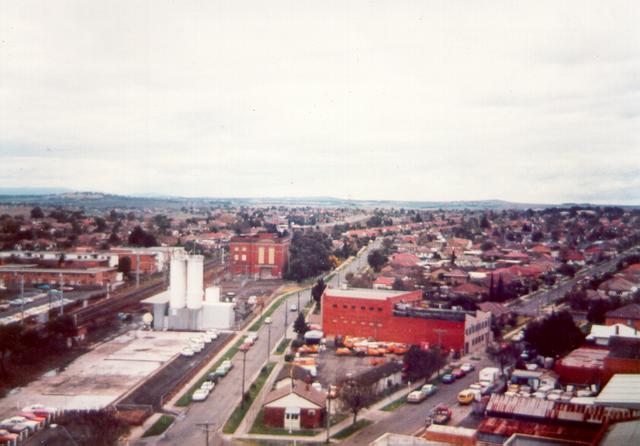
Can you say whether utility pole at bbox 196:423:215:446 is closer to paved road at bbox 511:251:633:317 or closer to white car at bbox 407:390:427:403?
white car at bbox 407:390:427:403

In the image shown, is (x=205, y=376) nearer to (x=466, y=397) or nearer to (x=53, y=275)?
(x=466, y=397)

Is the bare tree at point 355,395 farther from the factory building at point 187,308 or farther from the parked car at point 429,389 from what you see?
the factory building at point 187,308

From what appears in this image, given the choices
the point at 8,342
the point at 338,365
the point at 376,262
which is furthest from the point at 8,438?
the point at 376,262

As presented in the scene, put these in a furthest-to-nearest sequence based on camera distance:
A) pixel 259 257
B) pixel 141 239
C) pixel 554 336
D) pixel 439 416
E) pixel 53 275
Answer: pixel 141 239 < pixel 259 257 < pixel 53 275 < pixel 554 336 < pixel 439 416

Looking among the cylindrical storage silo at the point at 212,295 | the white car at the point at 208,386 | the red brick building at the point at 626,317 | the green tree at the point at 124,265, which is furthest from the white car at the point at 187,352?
the red brick building at the point at 626,317

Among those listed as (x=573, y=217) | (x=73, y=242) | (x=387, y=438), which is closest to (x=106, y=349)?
(x=387, y=438)

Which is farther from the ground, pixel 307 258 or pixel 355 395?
pixel 307 258
